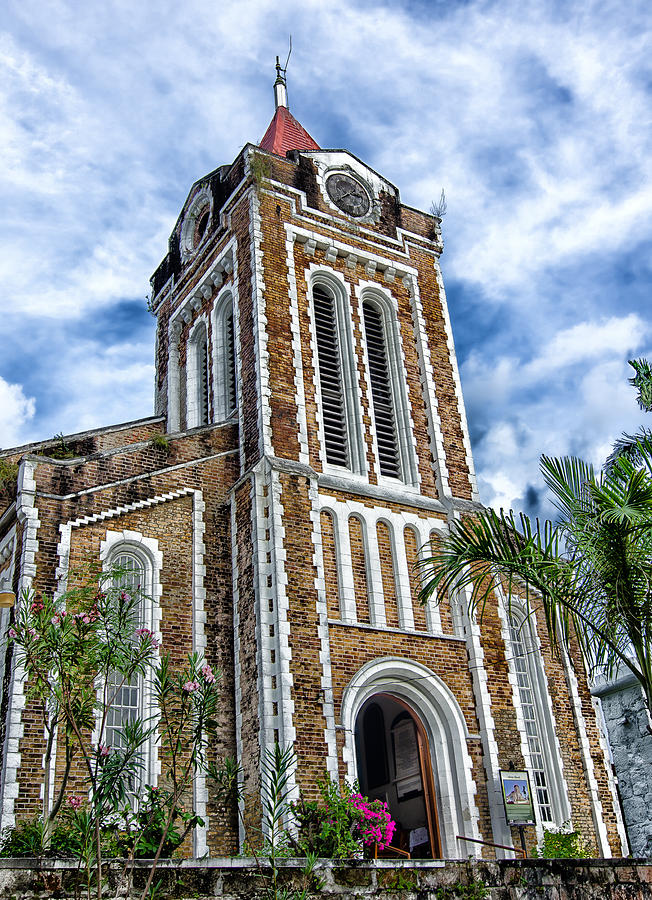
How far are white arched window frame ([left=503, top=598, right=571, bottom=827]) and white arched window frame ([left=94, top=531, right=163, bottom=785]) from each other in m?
7.07

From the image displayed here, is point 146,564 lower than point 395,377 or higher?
lower

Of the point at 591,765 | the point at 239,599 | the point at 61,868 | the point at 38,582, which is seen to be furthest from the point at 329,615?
the point at 61,868

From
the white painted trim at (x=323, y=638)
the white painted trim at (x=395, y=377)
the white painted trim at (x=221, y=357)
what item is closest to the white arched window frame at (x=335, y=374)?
the white painted trim at (x=395, y=377)

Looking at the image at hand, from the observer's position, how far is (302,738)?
15.4 meters

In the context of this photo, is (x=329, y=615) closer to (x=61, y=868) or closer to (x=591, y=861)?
(x=591, y=861)

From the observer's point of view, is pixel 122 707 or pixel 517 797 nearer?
pixel 122 707

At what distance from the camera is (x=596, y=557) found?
11320 mm

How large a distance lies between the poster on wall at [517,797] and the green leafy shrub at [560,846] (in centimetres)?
53

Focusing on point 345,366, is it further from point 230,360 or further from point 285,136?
point 285,136

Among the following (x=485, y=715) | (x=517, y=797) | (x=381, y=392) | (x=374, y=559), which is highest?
(x=381, y=392)

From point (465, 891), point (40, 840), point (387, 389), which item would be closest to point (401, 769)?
point (387, 389)

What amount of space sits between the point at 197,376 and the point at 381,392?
5473 mm

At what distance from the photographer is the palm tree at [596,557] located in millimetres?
11133

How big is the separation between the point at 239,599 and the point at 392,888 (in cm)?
813
